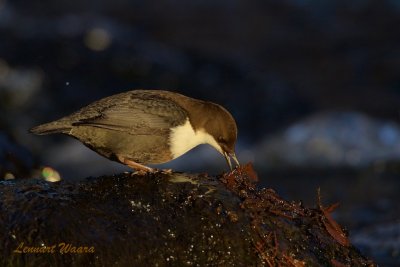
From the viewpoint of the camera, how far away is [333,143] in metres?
10.9

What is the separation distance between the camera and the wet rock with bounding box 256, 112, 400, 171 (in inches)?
416

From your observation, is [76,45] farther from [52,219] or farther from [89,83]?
[52,219]

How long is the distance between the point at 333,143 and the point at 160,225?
7503 mm

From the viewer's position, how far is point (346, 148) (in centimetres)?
1077

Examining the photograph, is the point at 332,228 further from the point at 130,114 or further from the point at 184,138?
the point at 130,114

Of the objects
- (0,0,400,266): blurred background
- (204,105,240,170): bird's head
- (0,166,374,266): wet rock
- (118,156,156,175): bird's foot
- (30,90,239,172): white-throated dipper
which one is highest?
(0,0,400,266): blurred background

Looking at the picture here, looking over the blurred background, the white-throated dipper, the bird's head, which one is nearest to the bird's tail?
the white-throated dipper

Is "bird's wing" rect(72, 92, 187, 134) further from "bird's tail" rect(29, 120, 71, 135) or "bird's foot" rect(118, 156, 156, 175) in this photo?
"bird's foot" rect(118, 156, 156, 175)

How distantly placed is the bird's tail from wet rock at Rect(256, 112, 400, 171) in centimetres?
603

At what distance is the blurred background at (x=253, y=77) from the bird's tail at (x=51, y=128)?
3.80m

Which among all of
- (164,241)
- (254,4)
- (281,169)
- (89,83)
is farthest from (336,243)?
(254,4)

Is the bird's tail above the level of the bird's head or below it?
below

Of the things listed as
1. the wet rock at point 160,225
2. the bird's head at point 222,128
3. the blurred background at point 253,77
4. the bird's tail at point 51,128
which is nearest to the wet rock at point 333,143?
the blurred background at point 253,77

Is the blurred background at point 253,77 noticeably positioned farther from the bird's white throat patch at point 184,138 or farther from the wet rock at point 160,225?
the wet rock at point 160,225
